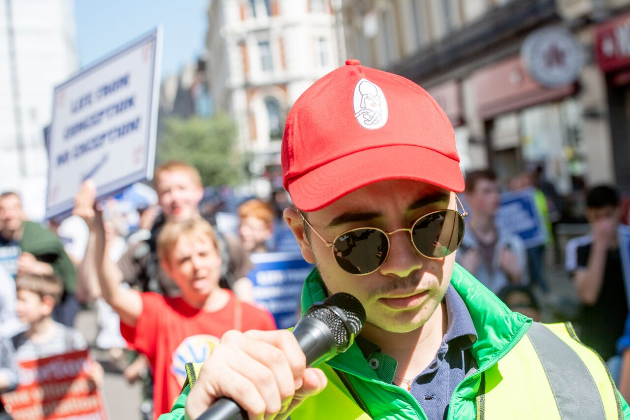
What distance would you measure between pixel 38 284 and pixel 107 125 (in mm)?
1642

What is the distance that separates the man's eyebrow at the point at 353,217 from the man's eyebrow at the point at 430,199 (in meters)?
0.08

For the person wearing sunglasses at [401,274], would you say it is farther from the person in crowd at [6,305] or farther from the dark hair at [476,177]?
the person in crowd at [6,305]

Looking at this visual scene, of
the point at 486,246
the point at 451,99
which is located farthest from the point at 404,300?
the point at 451,99

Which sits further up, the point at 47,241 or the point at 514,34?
the point at 514,34

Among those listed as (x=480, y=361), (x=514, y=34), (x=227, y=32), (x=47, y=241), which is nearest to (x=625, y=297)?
(x=480, y=361)

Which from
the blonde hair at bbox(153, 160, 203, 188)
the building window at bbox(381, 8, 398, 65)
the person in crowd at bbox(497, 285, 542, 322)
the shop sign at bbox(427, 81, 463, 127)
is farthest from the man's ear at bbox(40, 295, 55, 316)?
the building window at bbox(381, 8, 398, 65)

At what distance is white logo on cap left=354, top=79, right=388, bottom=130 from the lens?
4.55ft

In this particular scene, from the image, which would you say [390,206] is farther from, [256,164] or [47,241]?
[256,164]

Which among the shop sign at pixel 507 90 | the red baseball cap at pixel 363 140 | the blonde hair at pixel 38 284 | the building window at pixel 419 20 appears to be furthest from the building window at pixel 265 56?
the red baseball cap at pixel 363 140

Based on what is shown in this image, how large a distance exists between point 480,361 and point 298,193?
0.54 m

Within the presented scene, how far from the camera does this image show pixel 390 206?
138cm

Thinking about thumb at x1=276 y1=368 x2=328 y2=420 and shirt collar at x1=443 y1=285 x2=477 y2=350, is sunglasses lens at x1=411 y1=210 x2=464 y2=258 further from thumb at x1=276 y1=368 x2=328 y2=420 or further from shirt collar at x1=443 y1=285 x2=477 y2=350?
thumb at x1=276 y1=368 x2=328 y2=420

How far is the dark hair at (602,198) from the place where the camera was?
4188 mm

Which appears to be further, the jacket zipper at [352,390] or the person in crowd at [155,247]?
the person in crowd at [155,247]
